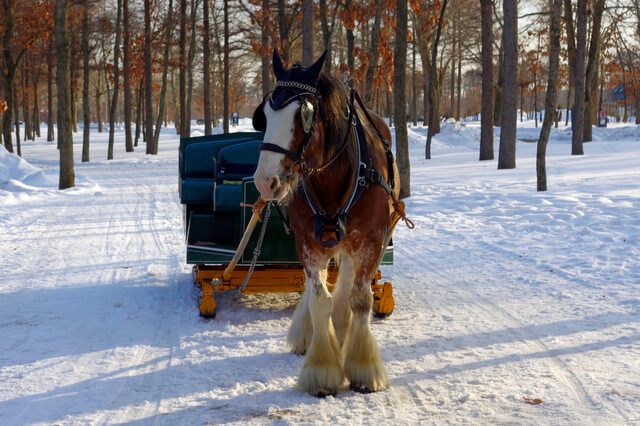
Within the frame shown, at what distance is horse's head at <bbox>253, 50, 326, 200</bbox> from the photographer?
3.47 m

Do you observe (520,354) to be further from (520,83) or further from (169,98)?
(169,98)

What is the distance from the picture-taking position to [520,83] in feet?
147

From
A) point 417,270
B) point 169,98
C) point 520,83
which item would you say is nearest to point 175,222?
point 417,270

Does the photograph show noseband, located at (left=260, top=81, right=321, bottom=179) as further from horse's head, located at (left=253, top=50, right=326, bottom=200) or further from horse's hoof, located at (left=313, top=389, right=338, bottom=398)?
horse's hoof, located at (left=313, top=389, right=338, bottom=398)

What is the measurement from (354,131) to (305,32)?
12556 millimetres

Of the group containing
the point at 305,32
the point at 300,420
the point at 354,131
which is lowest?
the point at 300,420

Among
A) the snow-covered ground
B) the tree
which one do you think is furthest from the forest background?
the snow-covered ground

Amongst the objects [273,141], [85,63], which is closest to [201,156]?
[273,141]

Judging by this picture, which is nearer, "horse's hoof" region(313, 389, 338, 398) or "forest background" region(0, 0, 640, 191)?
"horse's hoof" region(313, 389, 338, 398)

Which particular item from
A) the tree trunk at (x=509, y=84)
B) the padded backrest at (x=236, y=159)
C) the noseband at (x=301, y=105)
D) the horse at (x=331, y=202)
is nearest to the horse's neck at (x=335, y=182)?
the horse at (x=331, y=202)

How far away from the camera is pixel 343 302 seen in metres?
4.95

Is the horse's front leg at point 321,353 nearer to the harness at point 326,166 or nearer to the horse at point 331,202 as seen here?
the horse at point 331,202

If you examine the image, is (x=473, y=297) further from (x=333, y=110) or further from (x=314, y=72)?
(x=314, y=72)

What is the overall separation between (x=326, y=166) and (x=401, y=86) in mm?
9444
